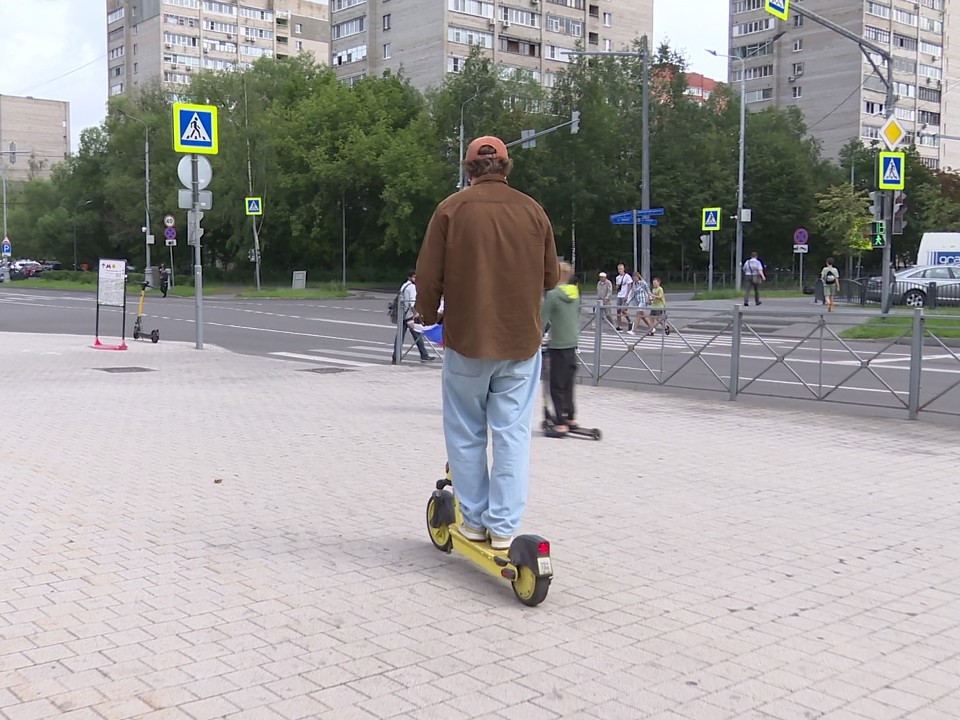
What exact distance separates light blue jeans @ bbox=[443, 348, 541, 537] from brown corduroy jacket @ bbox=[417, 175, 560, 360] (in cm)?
12

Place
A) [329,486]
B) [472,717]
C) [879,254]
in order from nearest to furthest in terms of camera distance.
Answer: [472,717] < [329,486] < [879,254]

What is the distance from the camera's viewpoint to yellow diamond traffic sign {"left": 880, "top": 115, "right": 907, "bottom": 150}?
22.1 metres

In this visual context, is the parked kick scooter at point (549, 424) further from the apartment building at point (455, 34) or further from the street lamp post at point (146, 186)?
the apartment building at point (455, 34)

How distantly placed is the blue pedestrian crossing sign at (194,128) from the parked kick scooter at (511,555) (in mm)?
13497

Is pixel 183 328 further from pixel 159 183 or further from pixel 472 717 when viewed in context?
pixel 159 183

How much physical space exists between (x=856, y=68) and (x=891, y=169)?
8057 cm

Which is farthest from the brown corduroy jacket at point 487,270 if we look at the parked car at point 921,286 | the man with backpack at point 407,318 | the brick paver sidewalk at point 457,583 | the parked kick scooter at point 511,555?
the parked car at point 921,286

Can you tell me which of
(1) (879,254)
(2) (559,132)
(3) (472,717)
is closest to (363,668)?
(3) (472,717)

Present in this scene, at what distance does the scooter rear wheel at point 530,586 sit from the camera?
14.7 feet

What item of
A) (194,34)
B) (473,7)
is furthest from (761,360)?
(194,34)

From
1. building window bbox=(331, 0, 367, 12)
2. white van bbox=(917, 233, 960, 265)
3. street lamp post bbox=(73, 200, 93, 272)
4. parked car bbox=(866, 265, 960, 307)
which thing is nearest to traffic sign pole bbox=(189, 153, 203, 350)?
parked car bbox=(866, 265, 960, 307)

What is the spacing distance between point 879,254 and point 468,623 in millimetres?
68406

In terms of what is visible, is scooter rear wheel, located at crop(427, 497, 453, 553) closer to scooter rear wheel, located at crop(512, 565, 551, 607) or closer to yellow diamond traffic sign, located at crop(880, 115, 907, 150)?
scooter rear wheel, located at crop(512, 565, 551, 607)

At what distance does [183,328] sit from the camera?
91.3 ft
